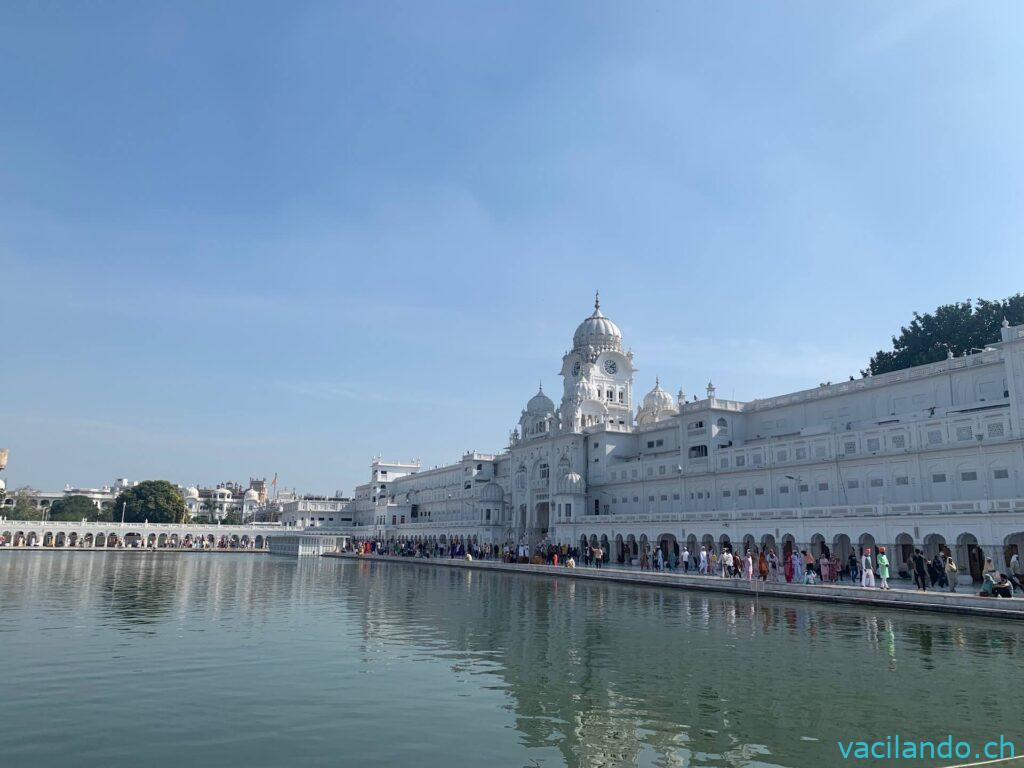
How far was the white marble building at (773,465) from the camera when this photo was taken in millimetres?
37500

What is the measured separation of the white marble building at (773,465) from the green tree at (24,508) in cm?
6960

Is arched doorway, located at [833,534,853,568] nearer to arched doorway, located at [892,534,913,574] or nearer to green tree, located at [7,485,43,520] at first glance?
arched doorway, located at [892,534,913,574]

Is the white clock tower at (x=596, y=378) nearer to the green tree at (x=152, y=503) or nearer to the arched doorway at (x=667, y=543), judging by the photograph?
the arched doorway at (x=667, y=543)

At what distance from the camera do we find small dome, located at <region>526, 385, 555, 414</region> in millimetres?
77375

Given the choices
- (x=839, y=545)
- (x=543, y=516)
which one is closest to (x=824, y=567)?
(x=839, y=545)

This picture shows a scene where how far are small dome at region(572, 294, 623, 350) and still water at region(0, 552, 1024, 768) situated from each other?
53746mm

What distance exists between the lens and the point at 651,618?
76.4 feet

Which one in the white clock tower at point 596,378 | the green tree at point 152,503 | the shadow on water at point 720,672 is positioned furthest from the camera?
the green tree at point 152,503

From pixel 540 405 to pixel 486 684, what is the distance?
64.3 m

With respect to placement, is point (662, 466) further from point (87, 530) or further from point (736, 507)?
point (87, 530)

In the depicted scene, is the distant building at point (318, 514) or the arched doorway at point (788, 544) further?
the distant building at point (318, 514)

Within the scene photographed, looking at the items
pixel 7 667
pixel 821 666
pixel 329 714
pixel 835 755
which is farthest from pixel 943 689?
pixel 7 667

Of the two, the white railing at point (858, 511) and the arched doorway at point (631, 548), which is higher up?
the white railing at point (858, 511)

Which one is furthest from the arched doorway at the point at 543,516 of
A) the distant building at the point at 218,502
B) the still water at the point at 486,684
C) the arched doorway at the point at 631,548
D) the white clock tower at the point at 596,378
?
the distant building at the point at 218,502
